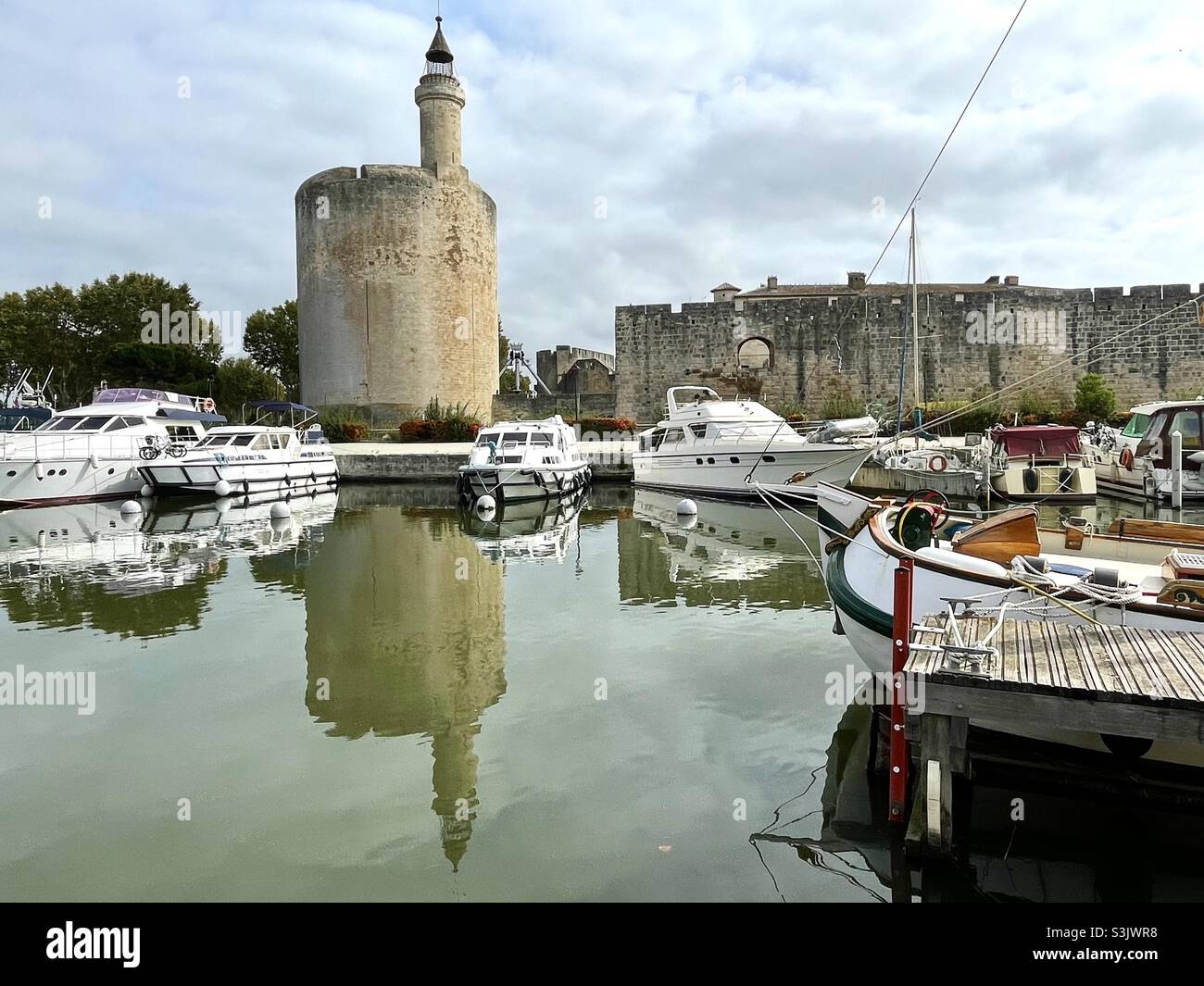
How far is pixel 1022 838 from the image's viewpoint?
3588 mm

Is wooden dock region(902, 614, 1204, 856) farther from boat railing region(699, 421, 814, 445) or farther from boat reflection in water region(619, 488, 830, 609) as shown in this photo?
boat railing region(699, 421, 814, 445)

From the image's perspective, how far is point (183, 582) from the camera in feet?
29.6

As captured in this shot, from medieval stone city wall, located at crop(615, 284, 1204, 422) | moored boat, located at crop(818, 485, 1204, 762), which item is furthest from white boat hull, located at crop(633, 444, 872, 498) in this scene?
medieval stone city wall, located at crop(615, 284, 1204, 422)

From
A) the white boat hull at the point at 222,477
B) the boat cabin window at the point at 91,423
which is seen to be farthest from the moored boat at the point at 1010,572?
the boat cabin window at the point at 91,423

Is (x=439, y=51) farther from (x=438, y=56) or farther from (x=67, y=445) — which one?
(x=67, y=445)

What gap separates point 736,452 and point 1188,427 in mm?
8099

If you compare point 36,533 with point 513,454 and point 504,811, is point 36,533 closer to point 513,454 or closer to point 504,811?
point 513,454

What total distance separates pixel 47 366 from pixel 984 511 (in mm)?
35770

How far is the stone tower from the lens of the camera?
2738cm

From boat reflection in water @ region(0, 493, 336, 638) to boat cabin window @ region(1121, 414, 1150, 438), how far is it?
15622mm

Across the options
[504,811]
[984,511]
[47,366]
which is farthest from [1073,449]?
[47,366]

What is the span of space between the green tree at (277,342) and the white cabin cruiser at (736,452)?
3004 cm

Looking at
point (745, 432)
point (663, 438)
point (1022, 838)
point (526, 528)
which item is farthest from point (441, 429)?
point (1022, 838)

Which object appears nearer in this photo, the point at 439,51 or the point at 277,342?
the point at 439,51
